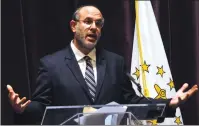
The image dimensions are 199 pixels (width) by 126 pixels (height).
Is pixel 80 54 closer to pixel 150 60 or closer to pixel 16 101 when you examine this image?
pixel 16 101

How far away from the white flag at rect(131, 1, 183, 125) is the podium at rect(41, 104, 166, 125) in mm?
1234

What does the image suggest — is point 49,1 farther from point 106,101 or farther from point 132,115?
point 132,115

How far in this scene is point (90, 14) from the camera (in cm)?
268

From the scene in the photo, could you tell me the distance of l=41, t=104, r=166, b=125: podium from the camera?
1.87m

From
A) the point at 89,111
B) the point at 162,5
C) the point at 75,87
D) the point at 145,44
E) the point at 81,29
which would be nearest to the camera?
the point at 89,111

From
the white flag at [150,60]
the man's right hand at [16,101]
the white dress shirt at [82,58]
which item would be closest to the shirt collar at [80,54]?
the white dress shirt at [82,58]

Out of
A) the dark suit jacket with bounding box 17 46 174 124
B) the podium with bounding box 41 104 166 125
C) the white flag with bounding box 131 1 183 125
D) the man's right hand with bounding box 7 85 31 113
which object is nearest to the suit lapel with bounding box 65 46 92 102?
the dark suit jacket with bounding box 17 46 174 124

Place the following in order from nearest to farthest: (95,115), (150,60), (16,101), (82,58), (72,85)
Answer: (95,115)
(16,101)
(72,85)
(82,58)
(150,60)

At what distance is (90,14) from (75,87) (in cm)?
46

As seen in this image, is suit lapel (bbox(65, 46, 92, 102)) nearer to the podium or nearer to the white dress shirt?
the white dress shirt

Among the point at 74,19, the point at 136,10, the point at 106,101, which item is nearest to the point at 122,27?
the point at 136,10

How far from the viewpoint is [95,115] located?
1.86 metres

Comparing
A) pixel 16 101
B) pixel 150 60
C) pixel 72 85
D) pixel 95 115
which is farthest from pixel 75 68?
pixel 150 60

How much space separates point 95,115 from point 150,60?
1.48 metres
